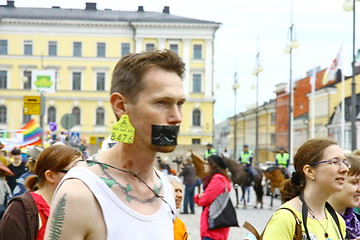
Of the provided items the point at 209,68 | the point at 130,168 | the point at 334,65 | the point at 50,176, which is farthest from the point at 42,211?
the point at 209,68

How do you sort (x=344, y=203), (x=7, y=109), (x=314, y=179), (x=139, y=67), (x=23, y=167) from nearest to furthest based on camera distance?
(x=139, y=67) → (x=314, y=179) → (x=344, y=203) → (x=23, y=167) → (x=7, y=109)

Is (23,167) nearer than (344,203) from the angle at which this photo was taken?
No

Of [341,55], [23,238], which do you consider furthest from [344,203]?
[341,55]

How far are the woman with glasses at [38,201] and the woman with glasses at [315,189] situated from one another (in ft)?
4.28

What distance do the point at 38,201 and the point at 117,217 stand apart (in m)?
2.04

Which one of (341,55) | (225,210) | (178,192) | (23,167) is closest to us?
(178,192)

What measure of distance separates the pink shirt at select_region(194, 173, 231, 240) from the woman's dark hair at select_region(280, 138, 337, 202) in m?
5.23

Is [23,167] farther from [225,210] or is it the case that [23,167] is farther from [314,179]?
[314,179]

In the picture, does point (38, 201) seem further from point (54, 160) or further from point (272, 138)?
point (272, 138)

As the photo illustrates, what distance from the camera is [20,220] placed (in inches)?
164

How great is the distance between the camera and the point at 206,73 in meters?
81.1

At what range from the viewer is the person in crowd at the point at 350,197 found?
5.24 meters

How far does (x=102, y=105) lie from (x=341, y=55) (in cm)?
4531

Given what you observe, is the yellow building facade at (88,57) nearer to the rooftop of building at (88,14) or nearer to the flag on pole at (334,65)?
the rooftop of building at (88,14)
